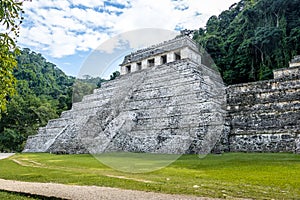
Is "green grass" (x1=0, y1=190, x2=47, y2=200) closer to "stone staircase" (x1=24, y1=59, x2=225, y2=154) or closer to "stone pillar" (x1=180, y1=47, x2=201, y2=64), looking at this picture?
"stone staircase" (x1=24, y1=59, x2=225, y2=154)

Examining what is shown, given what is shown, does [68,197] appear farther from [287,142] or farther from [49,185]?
[287,142]

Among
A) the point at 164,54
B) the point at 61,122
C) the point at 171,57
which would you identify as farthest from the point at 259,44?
the point at 61,122

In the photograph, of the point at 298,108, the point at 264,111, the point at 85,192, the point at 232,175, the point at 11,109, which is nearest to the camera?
the point at 85,192

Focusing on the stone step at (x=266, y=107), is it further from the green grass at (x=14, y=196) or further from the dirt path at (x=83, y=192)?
the green grass at (x=14, y=196)

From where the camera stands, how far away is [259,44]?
25.0 metres

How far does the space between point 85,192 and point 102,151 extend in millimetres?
8165

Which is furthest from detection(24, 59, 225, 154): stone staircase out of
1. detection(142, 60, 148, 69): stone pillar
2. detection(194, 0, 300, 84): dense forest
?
detection(194, 0, 300, 84): dense forest

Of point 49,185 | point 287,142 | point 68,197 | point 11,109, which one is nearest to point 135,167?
point 49,185

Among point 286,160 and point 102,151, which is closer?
point 286,160

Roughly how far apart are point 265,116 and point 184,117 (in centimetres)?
364

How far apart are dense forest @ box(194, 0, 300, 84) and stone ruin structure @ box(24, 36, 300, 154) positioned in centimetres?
760

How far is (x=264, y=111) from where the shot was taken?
39.6 ft

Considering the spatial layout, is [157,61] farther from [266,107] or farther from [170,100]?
[266,107]

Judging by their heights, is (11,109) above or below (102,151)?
above
